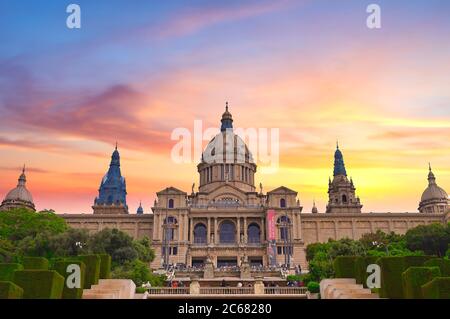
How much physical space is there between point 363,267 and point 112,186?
115366mm

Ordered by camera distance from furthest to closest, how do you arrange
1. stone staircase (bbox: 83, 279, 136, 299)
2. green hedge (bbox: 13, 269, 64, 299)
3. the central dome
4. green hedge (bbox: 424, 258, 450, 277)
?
the central dome
stone staircase (bbox: 83, 279, 136, 299)
green hedge (bbox: 424, 258, 450, 277)
green hedge (bbox: 13, 269, 64, 299)

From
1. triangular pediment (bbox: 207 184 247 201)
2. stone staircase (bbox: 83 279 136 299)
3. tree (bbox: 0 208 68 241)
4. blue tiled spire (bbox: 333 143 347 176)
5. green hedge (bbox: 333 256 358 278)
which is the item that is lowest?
stone staircase (bbox: 83 279 136 299)

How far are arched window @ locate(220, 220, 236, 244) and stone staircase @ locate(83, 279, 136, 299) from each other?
6444 centimetres

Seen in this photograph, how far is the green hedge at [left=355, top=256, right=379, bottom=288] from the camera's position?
2961cm

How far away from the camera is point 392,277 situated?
81.6ft

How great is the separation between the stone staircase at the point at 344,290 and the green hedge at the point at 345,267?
0.82m

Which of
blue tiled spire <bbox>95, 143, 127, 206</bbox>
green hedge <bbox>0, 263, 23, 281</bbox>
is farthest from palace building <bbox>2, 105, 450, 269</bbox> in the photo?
green hedge <bbox>0, 263, 23, 281</bbox>

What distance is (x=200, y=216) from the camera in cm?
9725

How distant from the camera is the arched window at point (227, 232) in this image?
319ft

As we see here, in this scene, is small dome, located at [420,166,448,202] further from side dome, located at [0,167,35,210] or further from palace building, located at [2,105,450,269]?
side dome, located at [0,167,35,210]

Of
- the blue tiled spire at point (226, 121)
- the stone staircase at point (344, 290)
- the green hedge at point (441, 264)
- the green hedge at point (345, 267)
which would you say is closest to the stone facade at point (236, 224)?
the blue tiled spire at point (226, 121)

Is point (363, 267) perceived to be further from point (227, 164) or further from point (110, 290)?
point (227, 164)
